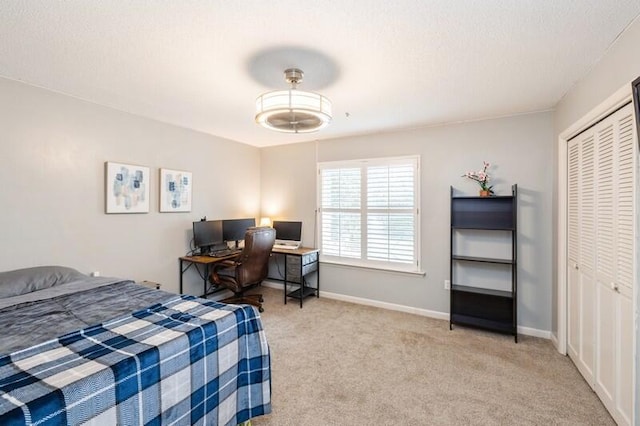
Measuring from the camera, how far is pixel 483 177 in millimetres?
3258

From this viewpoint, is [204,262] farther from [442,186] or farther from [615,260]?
[615,260]

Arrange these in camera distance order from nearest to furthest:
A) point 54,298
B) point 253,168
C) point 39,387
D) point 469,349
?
point 39,387 < point 54,298 < point 469,349 < point 253,168

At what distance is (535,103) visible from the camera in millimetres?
2916

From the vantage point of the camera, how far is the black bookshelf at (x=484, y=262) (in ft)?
10.2

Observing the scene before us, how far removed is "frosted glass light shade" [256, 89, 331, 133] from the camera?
6.38 ft

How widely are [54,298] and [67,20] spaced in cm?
179

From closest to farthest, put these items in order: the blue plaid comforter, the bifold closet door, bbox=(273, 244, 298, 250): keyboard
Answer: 1. the blue plaid comforter
2. the bifold closet door
3. bbox=(273, 244, 298, 250): keyboard

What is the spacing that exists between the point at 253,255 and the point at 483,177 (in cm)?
283

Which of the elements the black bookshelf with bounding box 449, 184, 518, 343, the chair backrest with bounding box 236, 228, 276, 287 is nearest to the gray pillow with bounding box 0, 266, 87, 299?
the chair backrest with bounding box 236, 228, 276, 287

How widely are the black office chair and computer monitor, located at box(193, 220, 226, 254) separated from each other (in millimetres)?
343

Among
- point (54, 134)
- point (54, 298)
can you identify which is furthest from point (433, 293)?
point (54, 134)

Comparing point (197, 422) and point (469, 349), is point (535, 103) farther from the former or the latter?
point (197, 422)

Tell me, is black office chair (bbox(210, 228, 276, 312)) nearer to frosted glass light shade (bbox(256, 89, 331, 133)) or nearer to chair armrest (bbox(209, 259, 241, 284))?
chair armrest (bbox(209, 259, 241, 284))

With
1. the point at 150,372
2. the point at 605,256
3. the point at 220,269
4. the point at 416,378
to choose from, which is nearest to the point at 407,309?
the point at 416,378
